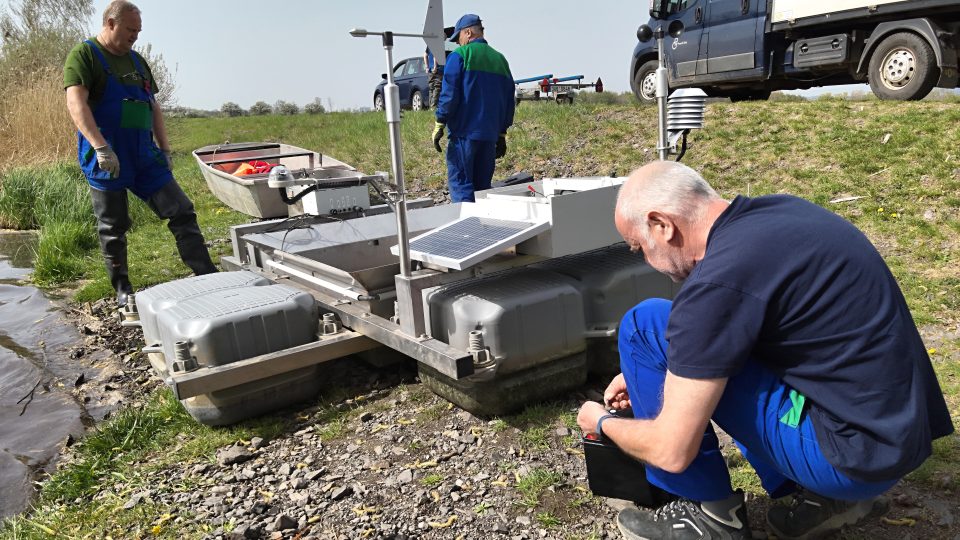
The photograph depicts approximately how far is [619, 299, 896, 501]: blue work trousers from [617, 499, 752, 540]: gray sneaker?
0.07 meters

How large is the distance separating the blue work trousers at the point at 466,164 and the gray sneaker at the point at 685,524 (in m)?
3.89

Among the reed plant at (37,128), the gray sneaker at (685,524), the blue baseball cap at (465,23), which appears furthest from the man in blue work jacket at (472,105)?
the reed plant at (37,128)

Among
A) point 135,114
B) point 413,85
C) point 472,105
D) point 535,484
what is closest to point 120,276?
point 135,114

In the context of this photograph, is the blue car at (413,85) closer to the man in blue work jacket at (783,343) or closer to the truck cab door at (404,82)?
the truck cab door at (404,82)

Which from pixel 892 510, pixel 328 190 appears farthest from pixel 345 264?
pixel 892 510

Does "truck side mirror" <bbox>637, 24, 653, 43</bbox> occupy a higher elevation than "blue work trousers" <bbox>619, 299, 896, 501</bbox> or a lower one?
higher

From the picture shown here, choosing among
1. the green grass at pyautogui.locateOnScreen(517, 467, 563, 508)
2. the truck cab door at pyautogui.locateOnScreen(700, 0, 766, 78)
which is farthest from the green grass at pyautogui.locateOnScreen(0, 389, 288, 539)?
the truck cab door at pyautogui.locateOnScreen(700, 0, 766, 78)

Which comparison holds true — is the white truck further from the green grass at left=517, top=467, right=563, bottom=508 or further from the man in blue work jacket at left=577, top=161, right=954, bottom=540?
the man in blue work jacket at left=577, top=161, right=954, bottom=540

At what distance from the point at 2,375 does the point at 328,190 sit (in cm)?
243

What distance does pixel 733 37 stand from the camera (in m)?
10.1

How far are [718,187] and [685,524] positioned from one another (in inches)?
242

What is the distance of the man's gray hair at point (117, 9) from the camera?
14.7 ft

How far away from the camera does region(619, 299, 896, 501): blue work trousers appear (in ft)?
5.87

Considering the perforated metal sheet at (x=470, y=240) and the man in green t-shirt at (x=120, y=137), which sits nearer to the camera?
the perforated metal sheet at (x=470, y=240)
